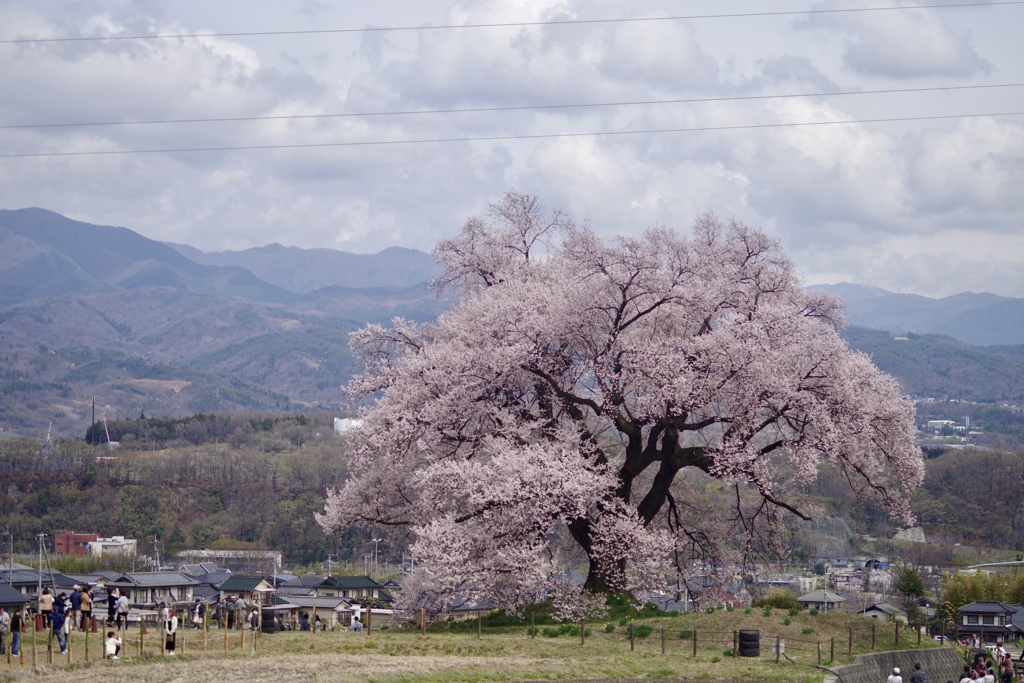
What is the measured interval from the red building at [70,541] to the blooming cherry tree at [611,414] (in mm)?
117779

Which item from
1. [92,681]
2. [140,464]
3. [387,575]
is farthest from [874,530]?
[92,681]

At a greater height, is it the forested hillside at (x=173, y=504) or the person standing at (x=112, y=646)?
the person standing at (x=112, y=646)

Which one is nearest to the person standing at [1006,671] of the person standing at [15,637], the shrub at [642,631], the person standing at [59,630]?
the shrub at [642,631]

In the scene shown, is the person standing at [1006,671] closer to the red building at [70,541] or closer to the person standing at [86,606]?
the person standing at [86,606]

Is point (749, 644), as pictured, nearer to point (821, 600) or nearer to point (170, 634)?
point (170, 634)

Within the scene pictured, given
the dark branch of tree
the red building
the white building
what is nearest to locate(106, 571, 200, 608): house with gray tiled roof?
the white building

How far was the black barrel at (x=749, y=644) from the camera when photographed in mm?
29000

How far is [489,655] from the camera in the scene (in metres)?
28.0

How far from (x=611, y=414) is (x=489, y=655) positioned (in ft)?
31.6

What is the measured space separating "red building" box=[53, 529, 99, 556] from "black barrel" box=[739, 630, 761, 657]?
127m

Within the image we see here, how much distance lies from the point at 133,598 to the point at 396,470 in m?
65.1

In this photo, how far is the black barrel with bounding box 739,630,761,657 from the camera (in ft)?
95.1

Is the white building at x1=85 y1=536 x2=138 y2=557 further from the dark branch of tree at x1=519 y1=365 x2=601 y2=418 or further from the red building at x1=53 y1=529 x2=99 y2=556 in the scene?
the dark branch of tree at x1=519 y1=365 x2=601 y2=418

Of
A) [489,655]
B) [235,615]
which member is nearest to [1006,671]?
[489,655]
